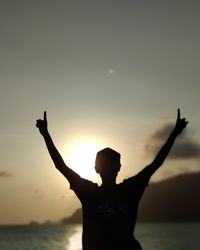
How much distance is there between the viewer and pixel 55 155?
496 cm

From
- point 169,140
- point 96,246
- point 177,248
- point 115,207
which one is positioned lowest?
point 96,246

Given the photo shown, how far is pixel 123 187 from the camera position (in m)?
4.88

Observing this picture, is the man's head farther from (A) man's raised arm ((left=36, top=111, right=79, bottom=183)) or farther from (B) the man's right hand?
(B) the man's right hand

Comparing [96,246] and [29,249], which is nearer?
[96,246]

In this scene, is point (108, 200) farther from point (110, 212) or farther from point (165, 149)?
point (165, 149)

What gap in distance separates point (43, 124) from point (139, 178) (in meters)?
0.98

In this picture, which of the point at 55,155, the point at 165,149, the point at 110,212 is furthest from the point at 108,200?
the point at 165,149

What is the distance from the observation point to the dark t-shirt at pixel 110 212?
475 cm

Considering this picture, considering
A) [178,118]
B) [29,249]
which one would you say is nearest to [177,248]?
[29,249]

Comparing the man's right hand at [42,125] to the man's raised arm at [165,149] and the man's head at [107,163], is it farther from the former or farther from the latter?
the man's raised arm at [165,149]

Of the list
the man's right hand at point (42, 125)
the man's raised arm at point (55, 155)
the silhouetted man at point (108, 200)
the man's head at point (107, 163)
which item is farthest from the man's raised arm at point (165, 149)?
the man's right hand at point (42, 125)

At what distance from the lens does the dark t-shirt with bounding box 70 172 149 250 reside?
15.6 feet

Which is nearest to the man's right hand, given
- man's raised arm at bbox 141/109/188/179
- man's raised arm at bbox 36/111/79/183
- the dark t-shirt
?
man's raised arm at bbox 36/111/79/183

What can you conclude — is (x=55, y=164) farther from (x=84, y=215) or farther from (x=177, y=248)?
(x=177, y=248)
